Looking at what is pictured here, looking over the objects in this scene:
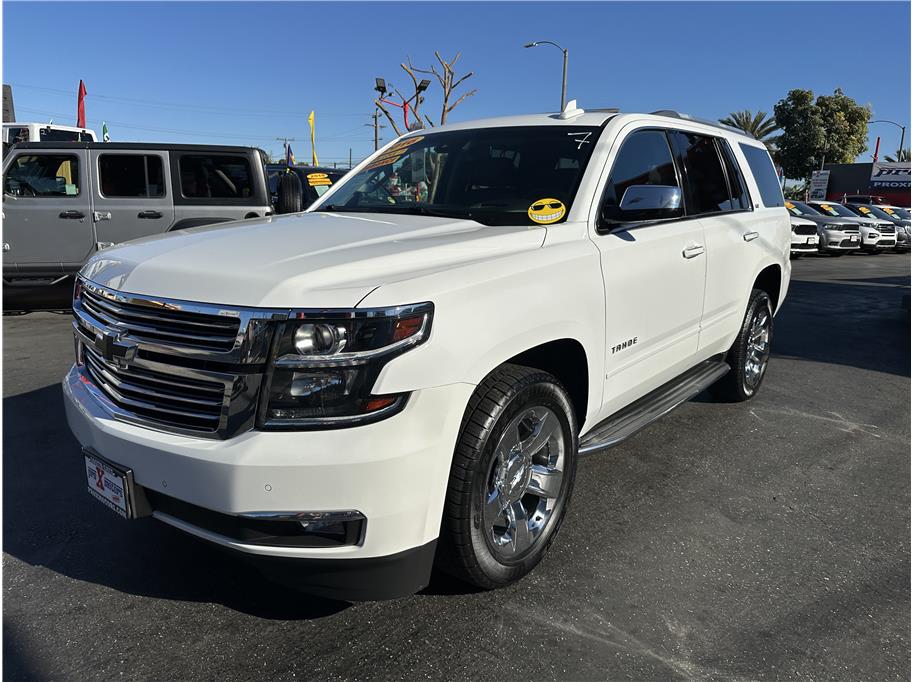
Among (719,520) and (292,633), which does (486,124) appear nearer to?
(719,520)

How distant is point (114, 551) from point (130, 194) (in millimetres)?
6259

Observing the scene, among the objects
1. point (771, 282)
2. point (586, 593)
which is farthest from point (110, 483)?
point (771, 282)

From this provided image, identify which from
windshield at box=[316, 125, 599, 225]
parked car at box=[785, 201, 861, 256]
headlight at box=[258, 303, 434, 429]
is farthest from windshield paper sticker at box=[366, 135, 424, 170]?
parked car at box=[785, 201, 861, 256]

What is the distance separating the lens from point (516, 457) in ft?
8.95

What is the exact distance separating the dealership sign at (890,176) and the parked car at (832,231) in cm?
2977

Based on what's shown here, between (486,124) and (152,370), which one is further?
(486,124)

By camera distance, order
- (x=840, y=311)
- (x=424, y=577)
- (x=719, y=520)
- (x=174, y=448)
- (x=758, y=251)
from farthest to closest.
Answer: (x=840, y=311) < (x=758, y=251) < (x=719, y=520) < (x=424, y=577) < (x=174, y=448)

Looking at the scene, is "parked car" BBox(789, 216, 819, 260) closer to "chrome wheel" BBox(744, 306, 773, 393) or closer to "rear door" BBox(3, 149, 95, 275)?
"chrome wheel" BBox(744, 306, 773, 393)

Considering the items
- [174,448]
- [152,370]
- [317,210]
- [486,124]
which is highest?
[486,124]

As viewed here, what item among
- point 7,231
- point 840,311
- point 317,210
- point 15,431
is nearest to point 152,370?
point 317,210

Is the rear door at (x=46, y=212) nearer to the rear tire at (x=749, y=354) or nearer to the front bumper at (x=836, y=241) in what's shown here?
the rear tire at (x=749, y=354)

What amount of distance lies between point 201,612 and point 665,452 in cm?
277

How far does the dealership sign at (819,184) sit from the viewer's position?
44.4 metres

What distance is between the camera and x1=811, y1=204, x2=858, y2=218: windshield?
21.2m
